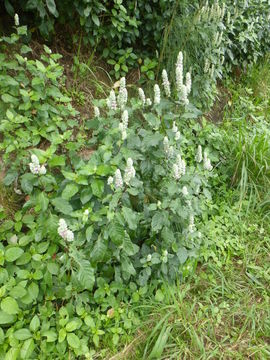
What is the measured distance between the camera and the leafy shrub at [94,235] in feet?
5.53

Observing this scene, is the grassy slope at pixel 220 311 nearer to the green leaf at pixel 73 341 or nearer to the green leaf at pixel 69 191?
the green leaf at pixel 73 341

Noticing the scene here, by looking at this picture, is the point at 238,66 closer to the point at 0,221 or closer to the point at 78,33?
the point at 78,33

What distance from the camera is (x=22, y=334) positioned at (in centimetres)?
166

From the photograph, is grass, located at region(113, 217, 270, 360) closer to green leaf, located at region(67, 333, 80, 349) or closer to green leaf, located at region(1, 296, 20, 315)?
green leaf, located at region(67, 333, 80, 349)

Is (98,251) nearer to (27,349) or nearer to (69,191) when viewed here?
(69,191)

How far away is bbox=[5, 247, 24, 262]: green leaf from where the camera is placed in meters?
1.74

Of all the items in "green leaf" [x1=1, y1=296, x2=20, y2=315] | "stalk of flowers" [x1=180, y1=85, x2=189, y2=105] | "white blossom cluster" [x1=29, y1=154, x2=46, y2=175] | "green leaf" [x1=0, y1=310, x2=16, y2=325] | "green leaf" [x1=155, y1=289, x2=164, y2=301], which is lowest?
"green leaf" [x1=155, y1=289, x2=164, y2=301]

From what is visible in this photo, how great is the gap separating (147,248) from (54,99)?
1.45m

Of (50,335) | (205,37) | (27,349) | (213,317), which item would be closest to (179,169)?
(213,317)

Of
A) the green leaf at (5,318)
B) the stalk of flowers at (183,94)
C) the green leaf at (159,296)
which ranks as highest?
the stalk of flowers at (183,94)

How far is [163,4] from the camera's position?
2912mm

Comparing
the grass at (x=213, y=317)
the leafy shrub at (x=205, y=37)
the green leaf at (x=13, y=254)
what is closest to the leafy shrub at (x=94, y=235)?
the green leaf at (x=13, y=254)

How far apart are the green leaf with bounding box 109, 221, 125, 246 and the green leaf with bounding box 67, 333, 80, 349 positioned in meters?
0.55

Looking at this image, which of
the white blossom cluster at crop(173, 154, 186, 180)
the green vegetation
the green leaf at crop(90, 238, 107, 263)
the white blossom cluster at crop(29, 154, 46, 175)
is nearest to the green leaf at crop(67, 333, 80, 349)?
the green vegetation
